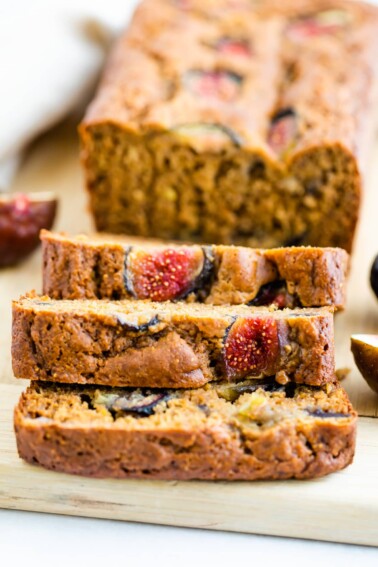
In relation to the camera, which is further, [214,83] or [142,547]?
[214,83]

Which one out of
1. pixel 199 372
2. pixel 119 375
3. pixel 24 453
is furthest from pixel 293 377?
pixel 24 453

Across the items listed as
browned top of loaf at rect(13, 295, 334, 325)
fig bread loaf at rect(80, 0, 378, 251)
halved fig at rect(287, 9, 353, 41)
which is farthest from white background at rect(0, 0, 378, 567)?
halved fig at rect(287, 9, 353, 41)

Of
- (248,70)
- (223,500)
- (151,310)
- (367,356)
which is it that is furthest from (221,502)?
(248,70)

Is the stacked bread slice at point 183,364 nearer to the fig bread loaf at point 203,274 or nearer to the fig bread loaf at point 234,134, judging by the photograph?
the fig bread loaf at point 203,274

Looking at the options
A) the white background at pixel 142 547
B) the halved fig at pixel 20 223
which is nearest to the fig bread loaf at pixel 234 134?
the halved fig at pixel 20 223

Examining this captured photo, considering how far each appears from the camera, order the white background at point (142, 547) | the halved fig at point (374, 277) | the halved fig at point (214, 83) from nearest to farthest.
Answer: the white background at point (142, 547)
the halved fig at point (374, 277)
the halved fig at point (214, 83)

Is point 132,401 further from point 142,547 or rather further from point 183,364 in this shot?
point 142,547

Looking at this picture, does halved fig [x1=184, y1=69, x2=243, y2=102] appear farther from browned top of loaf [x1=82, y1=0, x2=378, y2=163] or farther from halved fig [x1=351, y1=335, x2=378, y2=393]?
halved fig [x1=351, y1=335, x2=378, y2=393]

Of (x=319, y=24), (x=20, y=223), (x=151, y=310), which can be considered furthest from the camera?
(x=319, y=24)
